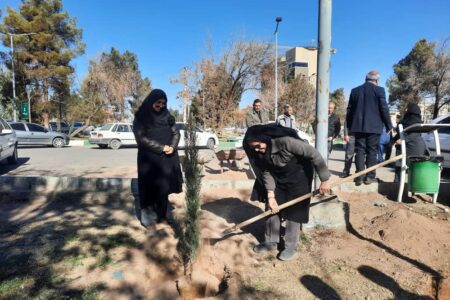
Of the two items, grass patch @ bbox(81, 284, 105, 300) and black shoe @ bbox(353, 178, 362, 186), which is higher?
black shoe @ bbox(353, 178, 362, 186)

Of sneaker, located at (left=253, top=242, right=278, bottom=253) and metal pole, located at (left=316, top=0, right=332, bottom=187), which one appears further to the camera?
metal pole, located at (left=316, top=0, right=332, bottom=187)

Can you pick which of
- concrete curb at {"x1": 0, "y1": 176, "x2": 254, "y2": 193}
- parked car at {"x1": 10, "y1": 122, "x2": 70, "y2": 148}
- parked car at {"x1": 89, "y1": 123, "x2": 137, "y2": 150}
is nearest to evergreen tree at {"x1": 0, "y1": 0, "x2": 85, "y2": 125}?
parked car at {"x1": 10, "y1": 122, "x2": 70, "y2": 148}

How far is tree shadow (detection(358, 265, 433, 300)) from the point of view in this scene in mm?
3080

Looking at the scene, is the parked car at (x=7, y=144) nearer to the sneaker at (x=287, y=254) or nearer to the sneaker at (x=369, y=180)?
the sneaker at (x=287, y=254)

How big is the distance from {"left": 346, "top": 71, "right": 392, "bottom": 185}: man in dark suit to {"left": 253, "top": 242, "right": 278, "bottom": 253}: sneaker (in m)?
2.34

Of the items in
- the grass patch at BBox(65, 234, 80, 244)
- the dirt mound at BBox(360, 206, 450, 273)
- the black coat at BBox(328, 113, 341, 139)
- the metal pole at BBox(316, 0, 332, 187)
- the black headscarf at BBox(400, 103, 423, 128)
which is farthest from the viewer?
the black coat at BBox(328, 113, 341, 139)

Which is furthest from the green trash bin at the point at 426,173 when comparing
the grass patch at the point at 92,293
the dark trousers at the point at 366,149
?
the grass patch at the point at 92,293

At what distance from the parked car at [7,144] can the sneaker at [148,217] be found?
635 centimetres

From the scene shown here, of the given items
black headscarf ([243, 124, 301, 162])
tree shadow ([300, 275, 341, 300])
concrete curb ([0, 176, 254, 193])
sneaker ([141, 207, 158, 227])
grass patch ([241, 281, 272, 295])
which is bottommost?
tree shadow ([300, 275, 341, 300])

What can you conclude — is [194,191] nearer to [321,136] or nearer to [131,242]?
[131,242]

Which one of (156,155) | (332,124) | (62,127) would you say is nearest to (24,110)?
(62,127)

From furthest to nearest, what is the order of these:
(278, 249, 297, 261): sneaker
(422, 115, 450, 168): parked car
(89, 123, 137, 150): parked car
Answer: (89, 123, 137, 150): parked car, (422, 115, 450, 168): parked car, (278, 249, 297, 261): sneaker

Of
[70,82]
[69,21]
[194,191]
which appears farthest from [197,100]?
[194,191]

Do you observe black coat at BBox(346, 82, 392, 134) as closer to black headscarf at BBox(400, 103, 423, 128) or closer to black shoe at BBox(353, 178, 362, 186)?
black headscarf at BBox(400, 103, 423, 128)
